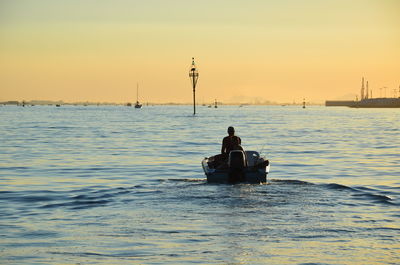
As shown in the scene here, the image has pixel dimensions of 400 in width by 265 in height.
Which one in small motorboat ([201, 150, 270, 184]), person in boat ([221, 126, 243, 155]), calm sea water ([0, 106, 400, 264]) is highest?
person in boat ([221, 126, 243, 155])

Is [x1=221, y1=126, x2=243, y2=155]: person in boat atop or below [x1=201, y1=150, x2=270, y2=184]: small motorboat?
atop

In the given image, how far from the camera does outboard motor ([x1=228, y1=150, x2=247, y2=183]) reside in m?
24.4

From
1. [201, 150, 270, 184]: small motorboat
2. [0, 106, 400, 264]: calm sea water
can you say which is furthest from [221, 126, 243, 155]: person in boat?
[0, 106, 400, 264]: calm sea water

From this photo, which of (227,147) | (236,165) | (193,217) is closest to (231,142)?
(227,147)

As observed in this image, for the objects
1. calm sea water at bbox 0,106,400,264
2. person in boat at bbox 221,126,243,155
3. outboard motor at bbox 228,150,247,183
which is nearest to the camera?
calm sea water at bbox 0,106,400,264

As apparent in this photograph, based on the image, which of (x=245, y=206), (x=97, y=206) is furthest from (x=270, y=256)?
(x=97, y=206)

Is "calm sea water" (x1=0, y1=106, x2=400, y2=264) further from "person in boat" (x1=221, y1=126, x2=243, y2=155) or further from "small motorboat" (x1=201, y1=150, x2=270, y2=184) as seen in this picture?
"person in boat" (x1=221, y1=126, x2=243, y2=155)

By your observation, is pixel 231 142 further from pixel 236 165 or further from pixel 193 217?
pixel 193 217

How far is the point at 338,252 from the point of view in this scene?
1409cm

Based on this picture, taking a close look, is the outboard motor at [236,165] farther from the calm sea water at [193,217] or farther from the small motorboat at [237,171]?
the calm sea water at [193,217]

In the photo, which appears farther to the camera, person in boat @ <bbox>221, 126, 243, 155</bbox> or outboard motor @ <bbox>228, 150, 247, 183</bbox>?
person in boat @ <bbox>221, 126, 243, 155</bbox>

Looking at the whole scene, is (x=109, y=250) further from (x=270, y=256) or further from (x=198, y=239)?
(x=270, y=256)

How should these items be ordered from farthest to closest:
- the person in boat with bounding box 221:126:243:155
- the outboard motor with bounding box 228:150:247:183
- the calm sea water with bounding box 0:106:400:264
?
the person in boat with bounding box 221:126:243:155, the outboard motor with bounding box 228:150:247:183, the calm sea water with bounding box 0:106:400:264

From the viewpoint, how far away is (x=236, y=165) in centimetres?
2447
